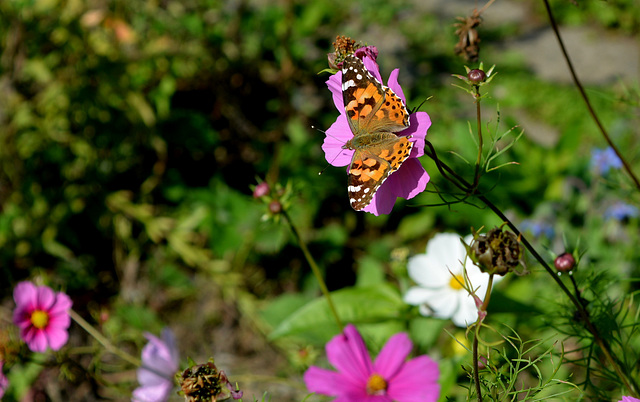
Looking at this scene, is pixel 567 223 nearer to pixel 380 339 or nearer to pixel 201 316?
pixel 380 339

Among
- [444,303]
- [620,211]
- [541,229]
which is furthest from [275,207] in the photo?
[620,211]

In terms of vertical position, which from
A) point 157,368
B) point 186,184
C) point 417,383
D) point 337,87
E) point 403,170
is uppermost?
point 186,184

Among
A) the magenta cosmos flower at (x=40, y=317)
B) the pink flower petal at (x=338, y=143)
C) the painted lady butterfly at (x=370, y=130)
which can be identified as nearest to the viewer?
the painted lady butterfly at (x=370, y=130)

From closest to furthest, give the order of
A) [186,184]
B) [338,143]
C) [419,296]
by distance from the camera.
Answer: [338,143] < [419,296] < [186,184]

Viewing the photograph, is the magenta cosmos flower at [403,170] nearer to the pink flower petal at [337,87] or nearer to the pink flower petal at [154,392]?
the pink flower petal at [337,87]

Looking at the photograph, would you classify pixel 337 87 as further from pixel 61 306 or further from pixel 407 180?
pixel 61 306

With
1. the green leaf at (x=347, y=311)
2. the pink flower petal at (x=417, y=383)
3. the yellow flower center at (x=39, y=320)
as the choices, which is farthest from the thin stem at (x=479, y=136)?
the yellow flower center at (x=39, y=320)

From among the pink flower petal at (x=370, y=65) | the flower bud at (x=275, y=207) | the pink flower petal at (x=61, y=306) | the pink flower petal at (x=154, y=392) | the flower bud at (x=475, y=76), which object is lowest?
the pink flower petal at (x=154, y=392)

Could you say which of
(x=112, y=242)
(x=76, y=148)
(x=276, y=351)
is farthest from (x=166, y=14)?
(x=276, y=351)
